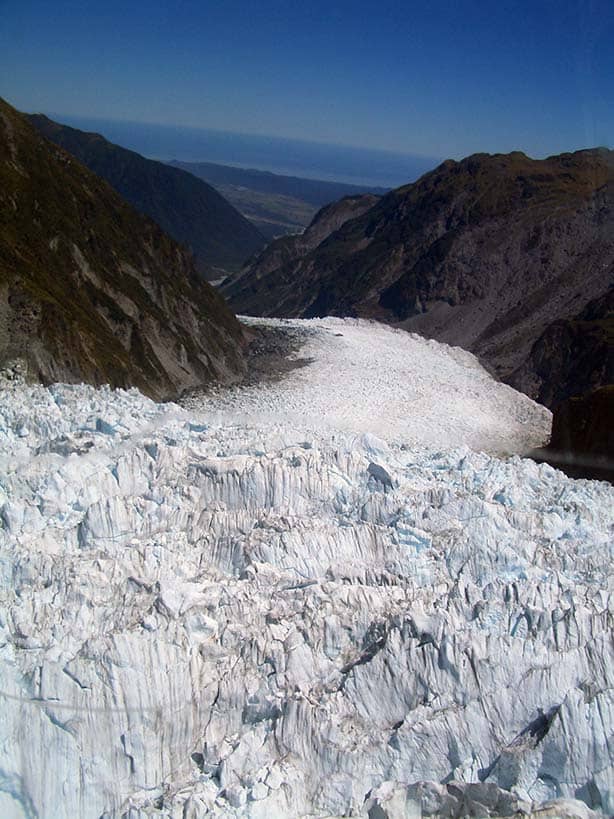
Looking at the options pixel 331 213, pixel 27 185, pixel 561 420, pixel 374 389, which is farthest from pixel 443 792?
pixel 331 213

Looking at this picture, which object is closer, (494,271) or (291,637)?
(291,637)

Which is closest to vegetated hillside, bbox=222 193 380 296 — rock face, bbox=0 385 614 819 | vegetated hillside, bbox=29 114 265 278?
vegetated hillside, bbox=29 114 265 278

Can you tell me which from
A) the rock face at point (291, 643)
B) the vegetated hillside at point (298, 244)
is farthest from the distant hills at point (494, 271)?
the rock face at point (291, 643)

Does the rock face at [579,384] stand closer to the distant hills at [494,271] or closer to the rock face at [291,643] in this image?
the distant hills at [494,271]

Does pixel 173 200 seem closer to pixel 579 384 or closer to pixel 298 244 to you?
pixel 298 244

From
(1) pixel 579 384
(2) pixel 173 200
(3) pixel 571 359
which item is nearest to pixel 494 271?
(3) pixel 571 359

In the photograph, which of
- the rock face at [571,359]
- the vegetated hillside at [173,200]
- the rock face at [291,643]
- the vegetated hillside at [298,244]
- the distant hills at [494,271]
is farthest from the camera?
the vegetated hillside at [173,200]
